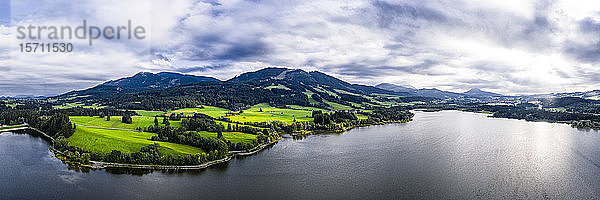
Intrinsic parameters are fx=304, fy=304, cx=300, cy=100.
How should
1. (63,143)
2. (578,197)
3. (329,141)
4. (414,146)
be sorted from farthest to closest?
(329,141) < (414,146) < (63,143) < (578,197)

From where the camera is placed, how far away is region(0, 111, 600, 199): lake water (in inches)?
1970

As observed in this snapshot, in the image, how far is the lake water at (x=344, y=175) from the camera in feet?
164

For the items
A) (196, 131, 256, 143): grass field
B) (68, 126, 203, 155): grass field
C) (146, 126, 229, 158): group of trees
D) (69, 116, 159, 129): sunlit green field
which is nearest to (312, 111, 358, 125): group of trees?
(196, 131, 256, 143): grass field

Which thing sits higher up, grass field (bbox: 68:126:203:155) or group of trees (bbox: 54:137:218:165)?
grass field (bbox: 68:126:203:155)

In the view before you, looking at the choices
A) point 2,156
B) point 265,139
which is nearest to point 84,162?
point 2,156

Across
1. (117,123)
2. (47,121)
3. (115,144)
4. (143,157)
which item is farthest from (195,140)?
(47,121)

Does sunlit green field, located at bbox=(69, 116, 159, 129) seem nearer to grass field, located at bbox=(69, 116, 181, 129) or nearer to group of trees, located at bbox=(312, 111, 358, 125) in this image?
grass field, located at bbox=(69, 116, 181, 129)

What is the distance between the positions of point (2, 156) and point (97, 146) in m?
23.0

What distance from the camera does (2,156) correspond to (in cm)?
7269

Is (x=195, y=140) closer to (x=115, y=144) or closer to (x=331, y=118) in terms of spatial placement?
(x=115, y=144)

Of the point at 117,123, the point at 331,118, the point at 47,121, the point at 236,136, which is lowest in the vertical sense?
the point at 236,136

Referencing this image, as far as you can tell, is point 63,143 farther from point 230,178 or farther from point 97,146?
point 230,178

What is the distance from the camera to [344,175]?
60.1m

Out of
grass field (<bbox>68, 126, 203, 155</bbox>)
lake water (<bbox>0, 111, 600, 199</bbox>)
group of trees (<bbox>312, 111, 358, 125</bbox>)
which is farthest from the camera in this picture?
group of trees (<bbox>312, 111, 358, 125</bbox>)
